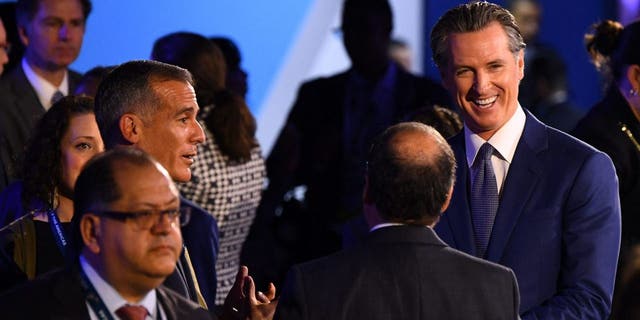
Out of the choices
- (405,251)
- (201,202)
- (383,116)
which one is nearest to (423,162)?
(405,251)

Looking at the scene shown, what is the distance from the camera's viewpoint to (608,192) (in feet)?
12.4

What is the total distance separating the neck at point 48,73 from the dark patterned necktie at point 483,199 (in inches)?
95.1

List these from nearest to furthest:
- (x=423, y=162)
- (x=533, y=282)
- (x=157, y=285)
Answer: (x=157, y=285) → (x=423, y=162) → (x=533, y=282)

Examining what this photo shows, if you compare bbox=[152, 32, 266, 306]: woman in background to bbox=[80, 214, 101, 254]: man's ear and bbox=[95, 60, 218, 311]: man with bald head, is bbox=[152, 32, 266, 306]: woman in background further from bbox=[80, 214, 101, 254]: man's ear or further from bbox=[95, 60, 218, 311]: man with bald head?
bbox=[80, 214, 101, 254]: man's ear

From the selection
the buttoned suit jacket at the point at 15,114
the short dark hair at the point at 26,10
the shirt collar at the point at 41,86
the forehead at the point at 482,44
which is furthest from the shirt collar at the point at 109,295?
the short dark hair at the point at 26,10

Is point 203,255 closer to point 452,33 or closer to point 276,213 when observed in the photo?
point 452,33

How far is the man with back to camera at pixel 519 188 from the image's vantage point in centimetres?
374

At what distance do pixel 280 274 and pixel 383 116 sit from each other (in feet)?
2.78

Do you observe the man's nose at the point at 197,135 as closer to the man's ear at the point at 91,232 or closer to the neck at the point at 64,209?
the neck at the point at 64,209

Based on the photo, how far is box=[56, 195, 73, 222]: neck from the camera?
3.90 m

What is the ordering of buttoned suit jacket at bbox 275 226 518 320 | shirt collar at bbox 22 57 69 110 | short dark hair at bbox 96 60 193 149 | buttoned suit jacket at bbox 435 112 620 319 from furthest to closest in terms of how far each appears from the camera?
shirt collar at bbox 22 57 69 110
short dark hair at bbox 96 60 193 149
buttoned suit jacket at bbox 435 112 620 319
buttoned suit jacket at bbox 275 226 518 320

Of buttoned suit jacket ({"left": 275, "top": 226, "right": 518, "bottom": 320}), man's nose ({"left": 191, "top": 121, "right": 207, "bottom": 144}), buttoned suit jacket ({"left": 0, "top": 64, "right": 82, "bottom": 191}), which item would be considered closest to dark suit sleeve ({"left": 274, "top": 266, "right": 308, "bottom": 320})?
buttoned suit jacket ({"left": 275, "top": 226, "right": 518, "bottom": 320})

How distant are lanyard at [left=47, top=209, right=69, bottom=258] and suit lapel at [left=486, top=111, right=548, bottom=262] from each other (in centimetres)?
116

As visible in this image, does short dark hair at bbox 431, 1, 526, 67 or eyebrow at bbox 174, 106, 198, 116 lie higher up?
short dark hair at bbox 431, 1, 526, 67
